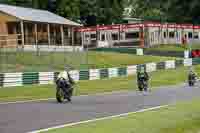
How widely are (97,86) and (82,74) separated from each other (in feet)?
16.8

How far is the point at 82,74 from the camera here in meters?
44.2

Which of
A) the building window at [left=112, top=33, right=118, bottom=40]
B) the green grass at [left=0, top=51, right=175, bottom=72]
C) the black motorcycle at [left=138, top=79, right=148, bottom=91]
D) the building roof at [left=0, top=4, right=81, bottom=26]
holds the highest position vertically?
the building roof at [left=0, top=4, right=81, bottom=26]

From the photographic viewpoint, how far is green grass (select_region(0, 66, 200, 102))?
30.1 metres

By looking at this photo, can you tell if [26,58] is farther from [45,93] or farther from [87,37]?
[87,37]

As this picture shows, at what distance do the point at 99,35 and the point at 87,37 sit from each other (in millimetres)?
2969

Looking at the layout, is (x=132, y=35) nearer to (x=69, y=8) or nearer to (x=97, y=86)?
(x=69, y=8)

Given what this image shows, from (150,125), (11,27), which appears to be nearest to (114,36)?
(11,27)

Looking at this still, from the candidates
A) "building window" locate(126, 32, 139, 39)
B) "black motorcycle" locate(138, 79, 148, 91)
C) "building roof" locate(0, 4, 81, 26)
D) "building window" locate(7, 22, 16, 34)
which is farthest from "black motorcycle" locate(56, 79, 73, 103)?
"building window" locate(126, 32, 139, 39)

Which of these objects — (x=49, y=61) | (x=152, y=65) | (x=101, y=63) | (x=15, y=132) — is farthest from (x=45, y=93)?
(x=152, y=65)

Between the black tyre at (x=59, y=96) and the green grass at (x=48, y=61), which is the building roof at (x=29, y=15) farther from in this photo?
the black tyre at (x=59, y=96)

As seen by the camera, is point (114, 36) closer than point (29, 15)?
No

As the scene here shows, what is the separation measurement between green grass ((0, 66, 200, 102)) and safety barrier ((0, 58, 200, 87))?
107cm

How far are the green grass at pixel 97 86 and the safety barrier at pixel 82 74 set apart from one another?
1067mm

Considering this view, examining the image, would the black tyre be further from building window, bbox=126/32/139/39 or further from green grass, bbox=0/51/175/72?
building window, bbox=126/32/139/39
